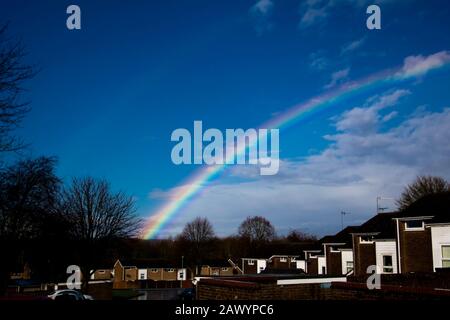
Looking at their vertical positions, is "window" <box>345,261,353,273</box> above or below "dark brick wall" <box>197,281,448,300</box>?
below

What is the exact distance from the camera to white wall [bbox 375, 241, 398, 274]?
113 ft

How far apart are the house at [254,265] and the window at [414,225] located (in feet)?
139

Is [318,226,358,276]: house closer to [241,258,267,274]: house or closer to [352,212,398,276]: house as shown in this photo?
[352,212,398,276]: house

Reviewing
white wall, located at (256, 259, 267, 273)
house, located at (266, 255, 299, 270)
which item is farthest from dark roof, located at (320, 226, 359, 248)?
white wall, located at (256, 259, 267, 273)

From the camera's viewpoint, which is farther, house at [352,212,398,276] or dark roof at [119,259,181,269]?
dark roof at [119,259,181,269]

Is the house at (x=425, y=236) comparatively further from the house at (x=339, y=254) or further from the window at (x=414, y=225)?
the house at (x=339, y=254)

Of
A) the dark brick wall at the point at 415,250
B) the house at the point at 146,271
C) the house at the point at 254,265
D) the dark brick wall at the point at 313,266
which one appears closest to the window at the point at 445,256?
the dark brick wall at the point at 415,250

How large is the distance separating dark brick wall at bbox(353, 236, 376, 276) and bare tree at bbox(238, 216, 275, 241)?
3416 inches

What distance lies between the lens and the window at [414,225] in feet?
100

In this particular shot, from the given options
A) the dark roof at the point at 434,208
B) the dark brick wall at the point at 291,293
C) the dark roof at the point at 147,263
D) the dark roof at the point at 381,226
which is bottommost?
the dark roof at the point at 147,263
